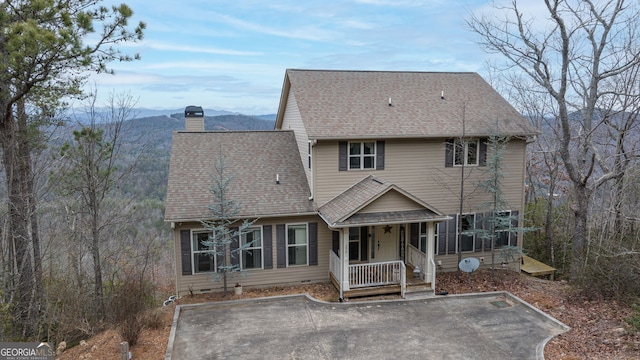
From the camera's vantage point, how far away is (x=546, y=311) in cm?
1134

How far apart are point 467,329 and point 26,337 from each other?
41.9 ft

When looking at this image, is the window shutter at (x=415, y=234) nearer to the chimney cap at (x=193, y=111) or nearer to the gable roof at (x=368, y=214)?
the gable roof at (x=368, y=214)

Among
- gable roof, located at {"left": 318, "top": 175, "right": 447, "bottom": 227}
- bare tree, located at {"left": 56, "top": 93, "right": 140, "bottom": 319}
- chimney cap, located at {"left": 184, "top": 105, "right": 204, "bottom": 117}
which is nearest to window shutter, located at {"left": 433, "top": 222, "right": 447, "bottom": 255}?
gable roof, located at {"left": 318, "top": 175, "right": 447, "bottom": 227}

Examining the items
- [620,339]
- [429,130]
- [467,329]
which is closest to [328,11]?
[429,130]

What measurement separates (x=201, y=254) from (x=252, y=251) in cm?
159

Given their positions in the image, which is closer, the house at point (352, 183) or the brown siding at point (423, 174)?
the house at point (352, 183)

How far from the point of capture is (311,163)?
13.4 meters

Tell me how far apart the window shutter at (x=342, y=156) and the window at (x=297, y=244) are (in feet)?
7.60

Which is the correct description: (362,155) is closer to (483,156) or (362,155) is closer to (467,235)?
(483,156)

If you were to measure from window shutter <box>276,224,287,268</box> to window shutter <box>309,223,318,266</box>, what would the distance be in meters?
0.85

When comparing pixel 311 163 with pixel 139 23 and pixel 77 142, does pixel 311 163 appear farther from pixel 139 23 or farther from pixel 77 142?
A: pixel 77 142

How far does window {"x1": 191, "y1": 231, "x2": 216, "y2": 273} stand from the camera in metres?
12.7

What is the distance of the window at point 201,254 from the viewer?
12.7m

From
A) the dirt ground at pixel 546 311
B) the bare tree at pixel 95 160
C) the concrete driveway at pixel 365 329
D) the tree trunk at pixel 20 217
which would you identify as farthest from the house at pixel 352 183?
the tree trunk at pixel 20 217
